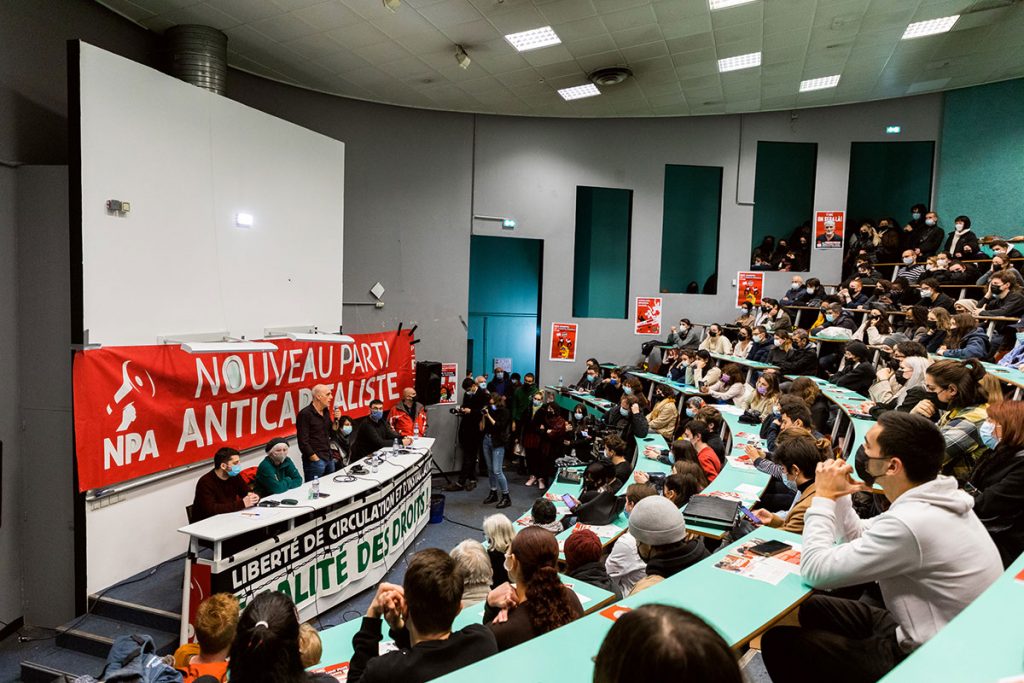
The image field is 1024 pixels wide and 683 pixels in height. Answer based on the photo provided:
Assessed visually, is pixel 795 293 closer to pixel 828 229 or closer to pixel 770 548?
pixel 828 229

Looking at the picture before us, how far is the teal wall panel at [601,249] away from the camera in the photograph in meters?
13.9

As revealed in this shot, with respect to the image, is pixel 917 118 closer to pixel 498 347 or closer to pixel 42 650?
pixel 498 347

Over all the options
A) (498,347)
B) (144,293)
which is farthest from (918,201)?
(144,293)

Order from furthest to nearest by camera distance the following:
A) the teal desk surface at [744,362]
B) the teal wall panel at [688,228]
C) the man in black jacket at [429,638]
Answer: the teal wall panel at [688,228]
the teal desk surface at [744,362]
the man in black jacket at [429,638]

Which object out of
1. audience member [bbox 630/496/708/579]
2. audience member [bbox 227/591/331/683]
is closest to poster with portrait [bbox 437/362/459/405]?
audience member [bbox 630/496/708/579]

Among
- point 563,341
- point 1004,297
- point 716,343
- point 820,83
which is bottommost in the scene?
point 563,341

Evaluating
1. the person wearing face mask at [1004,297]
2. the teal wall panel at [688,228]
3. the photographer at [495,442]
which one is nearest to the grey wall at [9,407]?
the photographer at [495,442]

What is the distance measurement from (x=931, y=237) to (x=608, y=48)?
6.73 m

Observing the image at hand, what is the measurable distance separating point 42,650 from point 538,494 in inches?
Answer: 244

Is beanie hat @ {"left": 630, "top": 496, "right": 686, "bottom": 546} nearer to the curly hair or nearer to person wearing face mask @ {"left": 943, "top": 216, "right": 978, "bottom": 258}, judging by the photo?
the curly hair

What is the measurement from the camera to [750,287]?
1124 cm

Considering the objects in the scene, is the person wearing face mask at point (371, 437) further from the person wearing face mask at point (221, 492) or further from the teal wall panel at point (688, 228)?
the teal wall panel at point (688, 228)

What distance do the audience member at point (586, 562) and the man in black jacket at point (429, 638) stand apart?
1217mm

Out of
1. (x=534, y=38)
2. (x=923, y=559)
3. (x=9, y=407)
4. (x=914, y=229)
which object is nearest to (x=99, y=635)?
(x=9, y=407)
